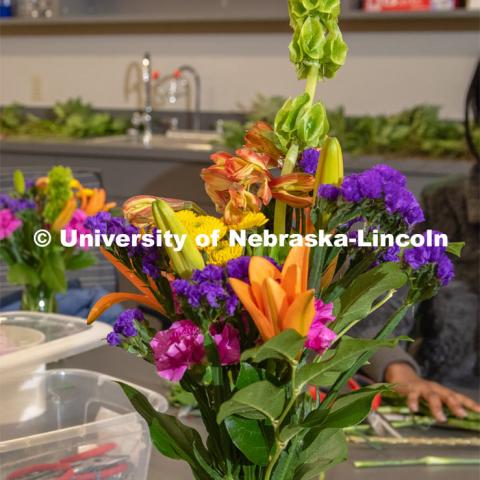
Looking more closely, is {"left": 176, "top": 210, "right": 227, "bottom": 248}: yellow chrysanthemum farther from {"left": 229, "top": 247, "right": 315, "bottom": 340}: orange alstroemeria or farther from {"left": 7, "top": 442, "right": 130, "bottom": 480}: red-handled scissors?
{"left": 7, "top": 442, "right": 130, "bottom": 480}: red-handled scissors

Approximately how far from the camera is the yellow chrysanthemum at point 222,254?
561 mm

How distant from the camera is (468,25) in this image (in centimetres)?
330

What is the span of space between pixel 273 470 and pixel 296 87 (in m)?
3.16

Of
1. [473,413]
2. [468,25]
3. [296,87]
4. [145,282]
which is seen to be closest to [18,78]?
[296,87]

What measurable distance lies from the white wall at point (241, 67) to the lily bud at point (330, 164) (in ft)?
9.49

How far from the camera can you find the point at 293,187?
0.58 meters

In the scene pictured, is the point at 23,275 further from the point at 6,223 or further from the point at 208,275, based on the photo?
the point at 208,275

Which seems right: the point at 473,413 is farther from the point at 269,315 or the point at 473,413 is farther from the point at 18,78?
the point at 18,78

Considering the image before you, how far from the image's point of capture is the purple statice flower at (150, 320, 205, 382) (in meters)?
0.54

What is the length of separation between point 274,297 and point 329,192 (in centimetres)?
8

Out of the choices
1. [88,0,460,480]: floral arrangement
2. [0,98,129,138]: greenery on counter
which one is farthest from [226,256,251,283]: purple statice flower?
[0,98,129,138]: greenery on counter

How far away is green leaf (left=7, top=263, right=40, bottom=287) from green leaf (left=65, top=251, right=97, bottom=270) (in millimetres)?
54

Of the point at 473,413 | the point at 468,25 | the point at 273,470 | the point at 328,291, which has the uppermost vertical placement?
the point at 468,25

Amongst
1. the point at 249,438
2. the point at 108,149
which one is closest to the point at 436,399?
the point at 249,438
